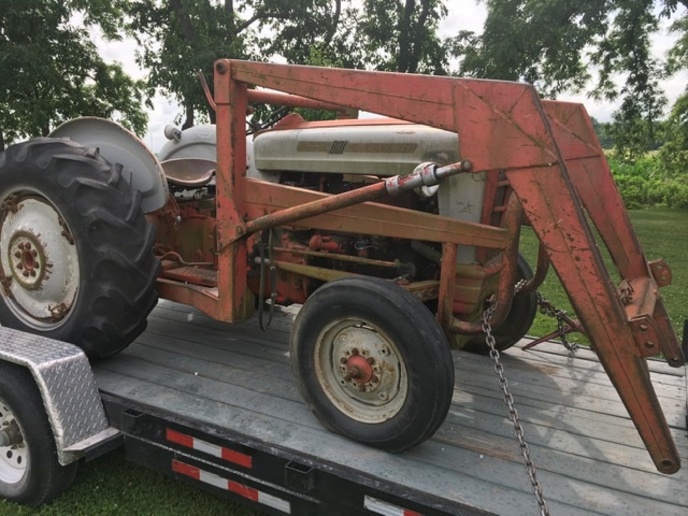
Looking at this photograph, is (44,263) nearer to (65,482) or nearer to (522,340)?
(65,482)

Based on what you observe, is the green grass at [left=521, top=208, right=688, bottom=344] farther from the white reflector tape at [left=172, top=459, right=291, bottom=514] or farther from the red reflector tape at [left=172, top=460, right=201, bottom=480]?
the red reflector tape at [left=172, top=460, right=201, bottom=480]

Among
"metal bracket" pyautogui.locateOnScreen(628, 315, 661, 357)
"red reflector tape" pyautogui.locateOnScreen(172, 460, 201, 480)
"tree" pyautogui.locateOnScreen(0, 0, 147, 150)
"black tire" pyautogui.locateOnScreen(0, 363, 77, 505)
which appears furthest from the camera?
"tree" pyautogui.locateOnScreen(0, 0, 147, 150)

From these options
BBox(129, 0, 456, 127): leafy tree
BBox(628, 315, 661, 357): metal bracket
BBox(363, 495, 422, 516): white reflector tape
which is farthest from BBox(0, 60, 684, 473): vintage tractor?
BBox(129, 0, 456, 127): leafy tree

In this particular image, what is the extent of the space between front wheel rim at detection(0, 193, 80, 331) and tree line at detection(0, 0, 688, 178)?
274 inches

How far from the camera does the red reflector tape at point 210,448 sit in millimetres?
2320

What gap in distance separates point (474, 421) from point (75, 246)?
224 centimetres

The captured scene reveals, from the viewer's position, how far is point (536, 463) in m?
2.25

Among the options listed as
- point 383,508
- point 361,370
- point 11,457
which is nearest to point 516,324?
point 361,370

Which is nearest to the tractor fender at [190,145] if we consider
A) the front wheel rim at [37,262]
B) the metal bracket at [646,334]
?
the front wheel rim at [37,262]

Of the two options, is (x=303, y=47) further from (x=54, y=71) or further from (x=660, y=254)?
(x=660, y=254)

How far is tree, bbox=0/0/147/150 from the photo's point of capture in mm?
10688

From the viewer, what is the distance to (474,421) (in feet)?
8.61

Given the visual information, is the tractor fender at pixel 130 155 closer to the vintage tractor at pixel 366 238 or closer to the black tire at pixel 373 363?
the vintage tractor at pixel 366 238

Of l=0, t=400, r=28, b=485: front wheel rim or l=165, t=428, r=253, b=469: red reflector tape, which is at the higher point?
l=165, t=428, r=253, b=469: red reflector tape
